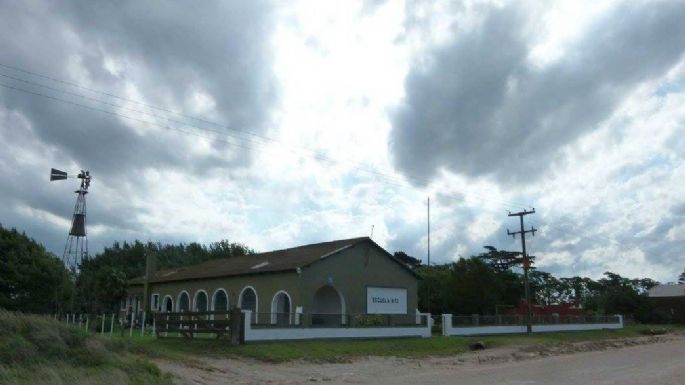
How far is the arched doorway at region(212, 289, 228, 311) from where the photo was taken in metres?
36.5

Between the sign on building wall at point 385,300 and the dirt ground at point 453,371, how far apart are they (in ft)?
27.7

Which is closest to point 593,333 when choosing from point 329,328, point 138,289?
point 329,328

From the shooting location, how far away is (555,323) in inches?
1745

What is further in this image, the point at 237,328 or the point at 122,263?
the point at 122,263

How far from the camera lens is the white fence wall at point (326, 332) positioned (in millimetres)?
23375

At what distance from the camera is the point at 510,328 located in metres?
39.2

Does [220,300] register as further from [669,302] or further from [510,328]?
[669,302]

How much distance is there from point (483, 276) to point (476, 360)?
19120 mm

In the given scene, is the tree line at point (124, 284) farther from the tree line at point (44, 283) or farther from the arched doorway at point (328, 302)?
the arched doorway at point (328, 302)

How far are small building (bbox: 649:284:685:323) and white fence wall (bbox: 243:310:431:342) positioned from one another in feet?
138

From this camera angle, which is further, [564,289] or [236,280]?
[564,289]

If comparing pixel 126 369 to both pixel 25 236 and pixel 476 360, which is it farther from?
pixel 25 236

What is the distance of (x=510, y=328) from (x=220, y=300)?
59.6 ft

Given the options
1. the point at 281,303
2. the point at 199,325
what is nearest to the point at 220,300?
the point at 281,303
